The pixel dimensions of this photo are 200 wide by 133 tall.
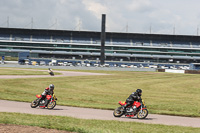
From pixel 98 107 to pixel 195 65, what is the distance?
3454 inches

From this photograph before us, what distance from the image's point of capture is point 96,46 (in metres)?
136

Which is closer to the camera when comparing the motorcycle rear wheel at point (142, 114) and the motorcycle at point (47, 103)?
the motorcycle rear wheel at point (142, 114)

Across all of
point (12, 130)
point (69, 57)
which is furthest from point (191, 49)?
point (12, 130)

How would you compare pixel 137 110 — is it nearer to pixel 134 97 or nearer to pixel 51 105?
pixel 134 97

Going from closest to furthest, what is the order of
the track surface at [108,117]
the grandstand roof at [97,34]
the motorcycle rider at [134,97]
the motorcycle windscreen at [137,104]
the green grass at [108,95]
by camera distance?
the track surface at [108,117], the motorcycle rider at [134,97], the motorcycle windscreen at [137,104], the green grass at [108,95], the grandstand roof at [97,34]

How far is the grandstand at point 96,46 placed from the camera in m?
134

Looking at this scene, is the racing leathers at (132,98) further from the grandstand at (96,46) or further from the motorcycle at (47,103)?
the grandstand at (96,46)

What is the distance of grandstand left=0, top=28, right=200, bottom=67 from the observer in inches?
5290

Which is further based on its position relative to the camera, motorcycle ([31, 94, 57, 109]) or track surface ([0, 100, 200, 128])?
motorcycle ([31, 94, 57, 109])

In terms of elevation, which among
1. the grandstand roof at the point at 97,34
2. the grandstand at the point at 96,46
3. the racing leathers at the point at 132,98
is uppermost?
the grandstand roof at the point at 97,34

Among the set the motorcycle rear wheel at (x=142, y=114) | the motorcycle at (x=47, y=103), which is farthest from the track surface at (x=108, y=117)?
the motorcycle at (x=47, y=103)

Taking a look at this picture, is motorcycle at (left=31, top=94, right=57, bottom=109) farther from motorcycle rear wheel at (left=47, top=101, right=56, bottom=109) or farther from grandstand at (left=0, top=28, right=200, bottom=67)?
grandstand at (left=0, top=28, right=200, bottom=67)

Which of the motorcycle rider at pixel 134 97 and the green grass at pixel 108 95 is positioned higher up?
the motorcycle rider at pixel 134 97

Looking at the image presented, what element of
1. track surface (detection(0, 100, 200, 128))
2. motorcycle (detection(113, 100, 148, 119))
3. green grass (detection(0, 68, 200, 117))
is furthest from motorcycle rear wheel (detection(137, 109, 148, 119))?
green grass (detection(0, 68, 200, 117))
